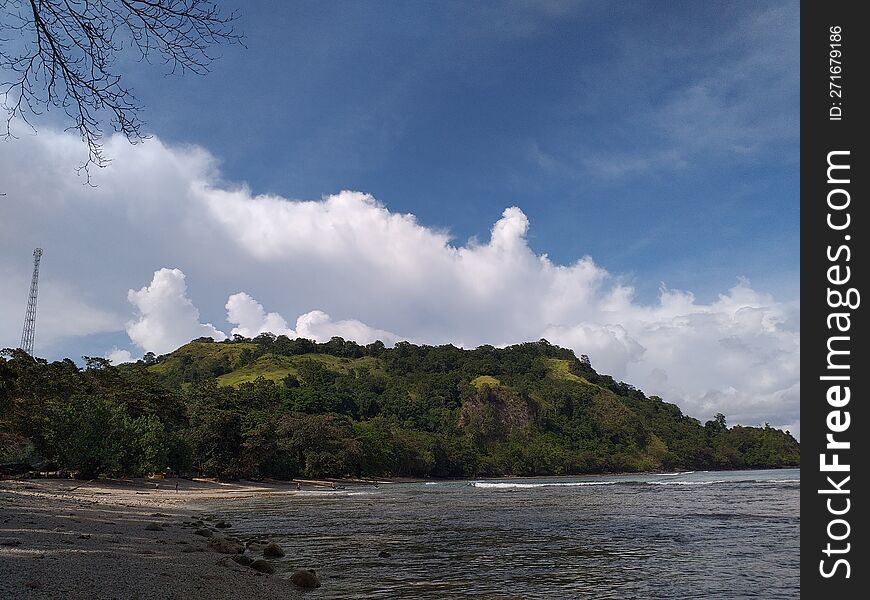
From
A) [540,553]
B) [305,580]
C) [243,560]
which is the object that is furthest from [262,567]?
[540,553]

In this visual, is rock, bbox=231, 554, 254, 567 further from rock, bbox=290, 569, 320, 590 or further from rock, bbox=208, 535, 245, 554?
rock, bbox=290, 569, 320, 590

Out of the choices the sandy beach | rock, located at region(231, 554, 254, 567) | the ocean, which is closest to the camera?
the sandy beach

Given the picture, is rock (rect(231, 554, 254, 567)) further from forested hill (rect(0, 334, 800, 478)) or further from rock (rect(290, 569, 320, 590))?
forested hill (rect(0, 334, 800, 478))

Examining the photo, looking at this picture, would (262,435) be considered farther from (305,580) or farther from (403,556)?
(305,580)

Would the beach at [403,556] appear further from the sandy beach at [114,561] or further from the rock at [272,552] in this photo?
the rock at [272,552]

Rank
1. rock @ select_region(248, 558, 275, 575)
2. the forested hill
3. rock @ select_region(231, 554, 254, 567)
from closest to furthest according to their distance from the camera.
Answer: rock @ select_region(248, 558, 275, 575), rock @ select_region(231, 554, 254, 567), the forested hill

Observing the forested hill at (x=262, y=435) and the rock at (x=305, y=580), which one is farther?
the forested hill at (x=262, y=435)

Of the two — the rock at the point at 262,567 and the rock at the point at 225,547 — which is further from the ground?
the rock at the point at 262,567

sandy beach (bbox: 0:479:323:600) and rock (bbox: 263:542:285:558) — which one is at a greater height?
sandy beach (bbox: 0:479:323:600)

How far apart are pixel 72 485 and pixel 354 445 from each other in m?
58.3

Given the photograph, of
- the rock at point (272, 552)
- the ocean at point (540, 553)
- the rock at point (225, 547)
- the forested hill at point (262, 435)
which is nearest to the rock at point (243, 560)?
the ocean at point (540, 553)

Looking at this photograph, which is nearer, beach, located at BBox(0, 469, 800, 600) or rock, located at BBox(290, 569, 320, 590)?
beach, located at BBox(0, 469, 800, 600)

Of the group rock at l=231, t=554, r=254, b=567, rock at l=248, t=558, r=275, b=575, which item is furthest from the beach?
rock at l=231, t=554, r=254, b=567
